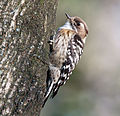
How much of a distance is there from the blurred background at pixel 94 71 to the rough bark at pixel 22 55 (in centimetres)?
522

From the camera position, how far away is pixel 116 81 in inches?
461

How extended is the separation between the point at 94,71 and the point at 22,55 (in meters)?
7.44

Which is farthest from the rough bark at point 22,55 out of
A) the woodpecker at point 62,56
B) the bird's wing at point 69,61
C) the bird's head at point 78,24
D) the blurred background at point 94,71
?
the blurred background at point 94,71

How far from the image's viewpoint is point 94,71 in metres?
11.4

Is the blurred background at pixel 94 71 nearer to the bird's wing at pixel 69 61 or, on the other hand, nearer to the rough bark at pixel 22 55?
the bird's wing at pixel 69 61

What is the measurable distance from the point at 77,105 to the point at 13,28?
20.4ft

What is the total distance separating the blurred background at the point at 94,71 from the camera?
9.96 meters

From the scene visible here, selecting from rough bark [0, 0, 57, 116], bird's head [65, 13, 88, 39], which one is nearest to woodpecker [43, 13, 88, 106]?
bird's head [65, 13, 88, 39]

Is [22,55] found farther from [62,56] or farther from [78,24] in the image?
[78,24]

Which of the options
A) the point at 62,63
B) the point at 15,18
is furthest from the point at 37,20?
the point at 62,63

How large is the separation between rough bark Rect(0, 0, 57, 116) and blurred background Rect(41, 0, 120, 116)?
5.22 metres

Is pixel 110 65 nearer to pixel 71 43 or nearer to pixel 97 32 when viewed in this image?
pixel 97 32

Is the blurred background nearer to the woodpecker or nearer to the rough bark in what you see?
the woodpecker

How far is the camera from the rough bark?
13.2ft
